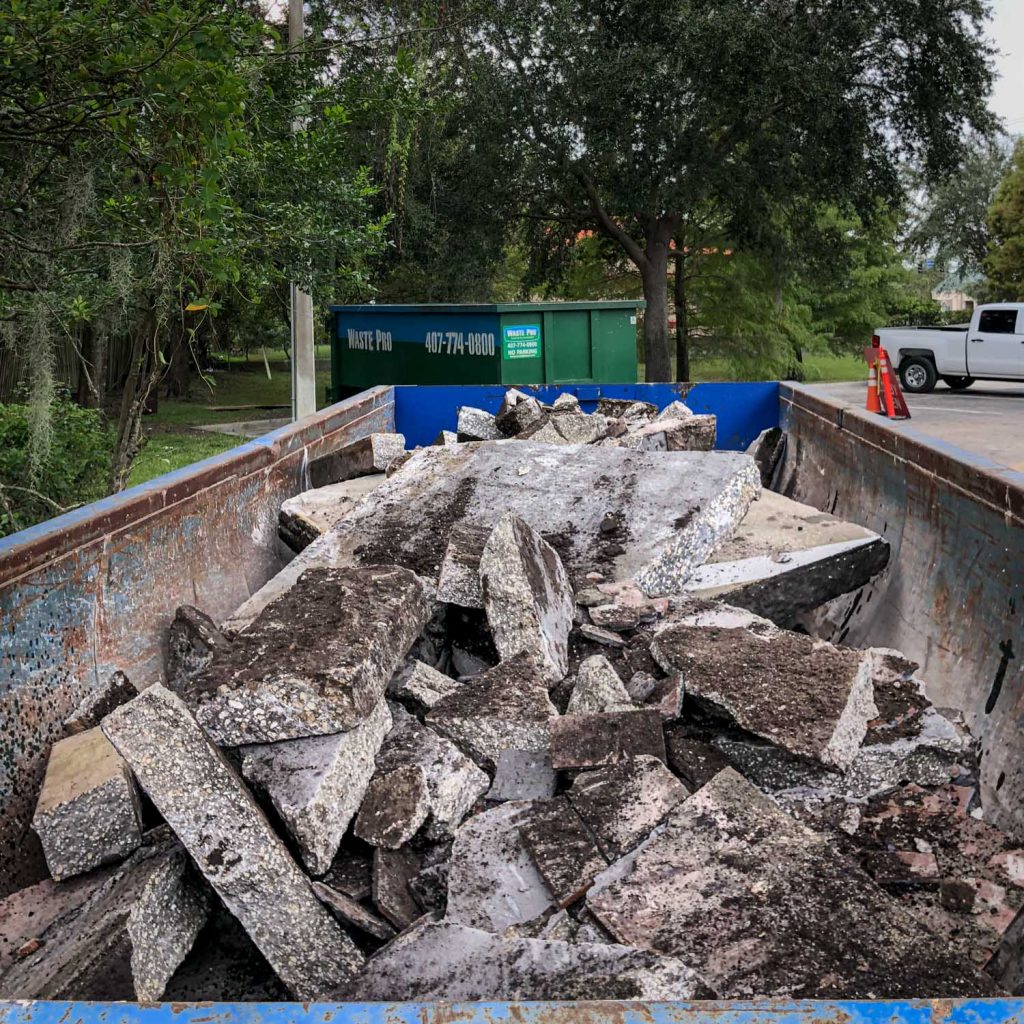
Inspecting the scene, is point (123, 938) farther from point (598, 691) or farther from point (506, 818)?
point (598, 691)

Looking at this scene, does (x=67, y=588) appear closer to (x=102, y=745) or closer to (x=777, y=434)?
(x=102, y=745)

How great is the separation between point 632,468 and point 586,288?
20577 mm

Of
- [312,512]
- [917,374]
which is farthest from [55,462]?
[917,374]

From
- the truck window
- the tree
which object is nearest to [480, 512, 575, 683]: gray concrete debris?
the tree

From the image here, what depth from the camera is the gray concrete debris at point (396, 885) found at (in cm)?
223

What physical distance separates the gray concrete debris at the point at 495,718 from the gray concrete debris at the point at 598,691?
81mm

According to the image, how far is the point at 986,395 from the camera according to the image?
61.2 ft

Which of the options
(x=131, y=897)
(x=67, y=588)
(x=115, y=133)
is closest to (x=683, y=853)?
(x=131, y=897)

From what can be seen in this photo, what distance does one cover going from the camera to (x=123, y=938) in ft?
6.59

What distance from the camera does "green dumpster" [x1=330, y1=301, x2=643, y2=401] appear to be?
38.7ft

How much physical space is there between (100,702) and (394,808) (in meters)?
0.93

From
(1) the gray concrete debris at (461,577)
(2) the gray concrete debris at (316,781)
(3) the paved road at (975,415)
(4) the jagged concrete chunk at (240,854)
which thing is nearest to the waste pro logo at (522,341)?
(3) the paved road at (975,415)

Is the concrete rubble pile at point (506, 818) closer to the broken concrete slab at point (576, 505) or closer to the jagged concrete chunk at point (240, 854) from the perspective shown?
the jagged concrete chunk at point (240, 854)

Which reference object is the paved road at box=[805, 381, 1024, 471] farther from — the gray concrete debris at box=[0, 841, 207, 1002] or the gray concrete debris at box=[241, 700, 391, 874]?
the gray concrete debris at box=[0, 841, 207, 1002]
